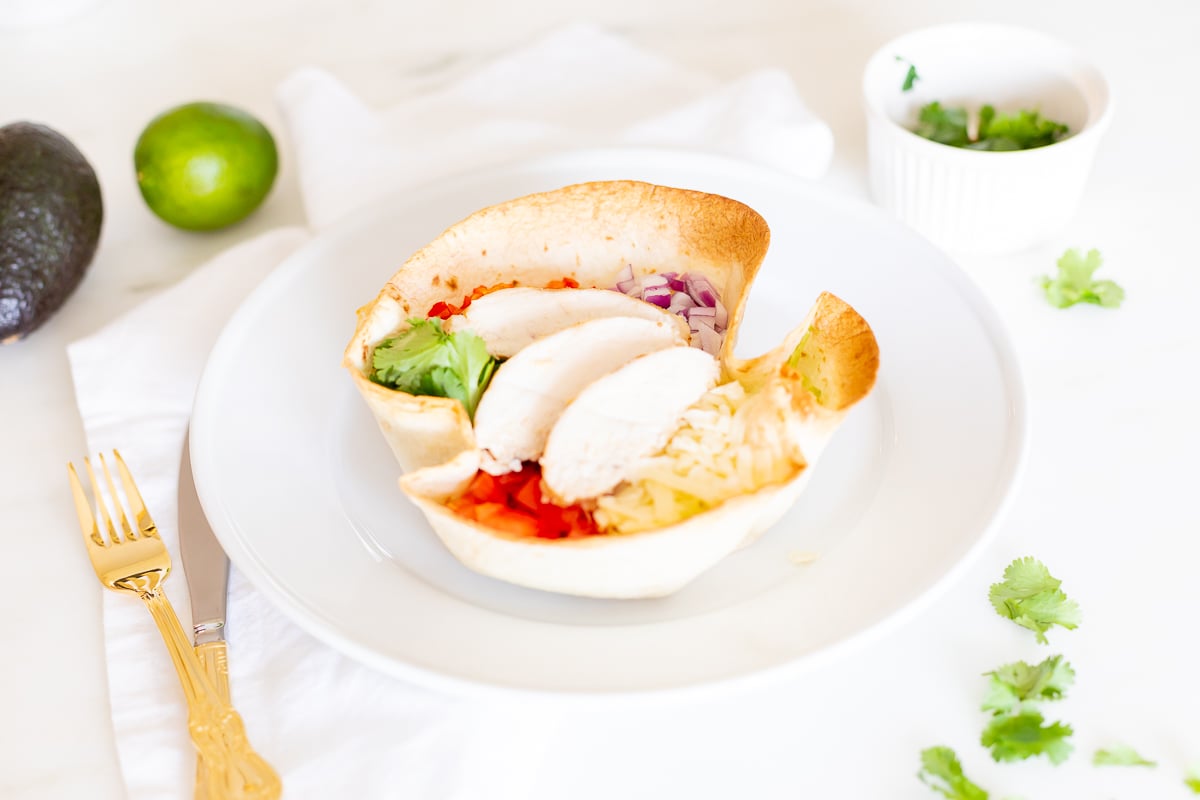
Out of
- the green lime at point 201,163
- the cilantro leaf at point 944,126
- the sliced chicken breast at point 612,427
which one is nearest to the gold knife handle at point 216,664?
the sliced chicken breast at point 612,427

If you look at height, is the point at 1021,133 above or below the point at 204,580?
above

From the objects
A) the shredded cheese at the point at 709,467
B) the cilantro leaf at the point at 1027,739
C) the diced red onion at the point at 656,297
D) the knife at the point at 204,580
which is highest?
the diced red onion at the point at 656,297

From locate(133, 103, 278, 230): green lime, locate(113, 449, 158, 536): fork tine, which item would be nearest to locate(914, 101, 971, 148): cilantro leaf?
locate(133, 103, 278, 230): green lime

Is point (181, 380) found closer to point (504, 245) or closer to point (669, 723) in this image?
point (504, 245)

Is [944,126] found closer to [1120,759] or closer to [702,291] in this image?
[702,291]

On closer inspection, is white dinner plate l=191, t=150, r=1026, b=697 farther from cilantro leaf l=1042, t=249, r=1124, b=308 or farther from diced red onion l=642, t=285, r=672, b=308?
cilantro leaf l=1042, t=249, r=1124, b=308

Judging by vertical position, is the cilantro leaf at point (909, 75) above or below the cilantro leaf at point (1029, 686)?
above

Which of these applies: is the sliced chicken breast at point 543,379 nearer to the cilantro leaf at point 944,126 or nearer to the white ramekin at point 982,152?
the white ramekin at point 982,152

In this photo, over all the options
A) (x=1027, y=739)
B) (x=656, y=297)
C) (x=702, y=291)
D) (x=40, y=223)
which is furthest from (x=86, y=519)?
(x=1027, y=739)
